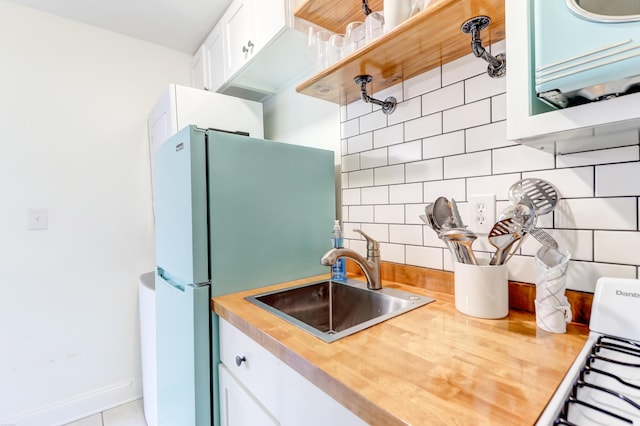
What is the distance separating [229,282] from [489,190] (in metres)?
0.90

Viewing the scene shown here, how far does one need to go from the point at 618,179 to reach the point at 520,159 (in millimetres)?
208

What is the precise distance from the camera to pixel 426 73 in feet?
3.52

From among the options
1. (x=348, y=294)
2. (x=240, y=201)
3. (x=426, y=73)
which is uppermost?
(x=426, y=73)

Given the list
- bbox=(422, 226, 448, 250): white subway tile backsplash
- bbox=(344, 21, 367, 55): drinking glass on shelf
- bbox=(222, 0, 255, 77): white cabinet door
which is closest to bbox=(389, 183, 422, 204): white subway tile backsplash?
bbox=(422, 226, 448, 250): white subway tile backsplash

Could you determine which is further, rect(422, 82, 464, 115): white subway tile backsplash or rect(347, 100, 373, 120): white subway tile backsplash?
rect(347, 100, 373, 120): white subway tile backsplash

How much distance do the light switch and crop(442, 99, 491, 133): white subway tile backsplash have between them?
7.01 feet

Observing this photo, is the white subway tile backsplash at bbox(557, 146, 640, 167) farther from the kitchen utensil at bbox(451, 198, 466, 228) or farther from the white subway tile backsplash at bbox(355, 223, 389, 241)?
the white subway tile backsplash at bbox(355, 223, 389, 241)

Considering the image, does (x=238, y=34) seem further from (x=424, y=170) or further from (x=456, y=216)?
(x=456, y=216)

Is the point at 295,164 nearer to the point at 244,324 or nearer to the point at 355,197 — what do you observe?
the point at 355,197

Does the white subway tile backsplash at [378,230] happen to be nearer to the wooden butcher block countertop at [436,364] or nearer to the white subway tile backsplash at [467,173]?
the white subway tile backsplash at [467,173]

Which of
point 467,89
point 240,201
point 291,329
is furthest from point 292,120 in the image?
point 291,329

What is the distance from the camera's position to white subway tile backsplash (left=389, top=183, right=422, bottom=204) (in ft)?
3.64

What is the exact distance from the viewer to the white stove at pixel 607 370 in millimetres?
417

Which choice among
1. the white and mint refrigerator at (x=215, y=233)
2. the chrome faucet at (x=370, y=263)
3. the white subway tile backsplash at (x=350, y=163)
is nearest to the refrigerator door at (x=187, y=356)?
the white and mint refrigerator at (x=215, y=233)
